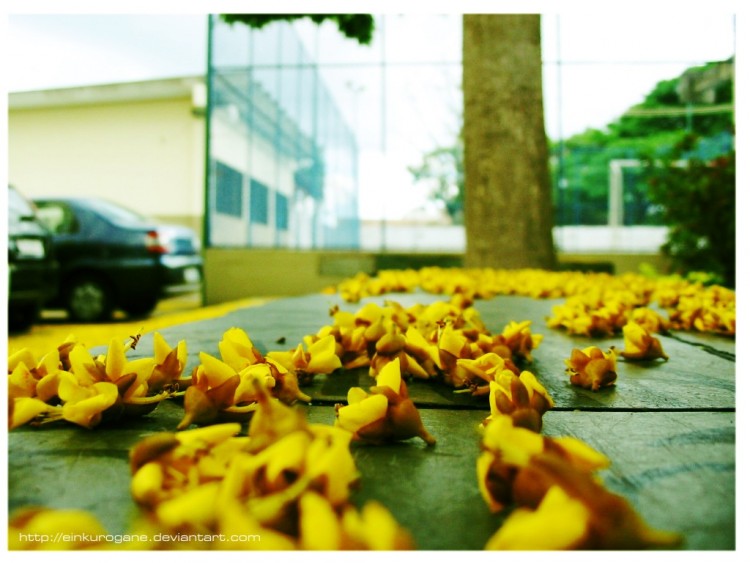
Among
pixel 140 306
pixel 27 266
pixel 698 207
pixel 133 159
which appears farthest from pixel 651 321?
pixel 133 159

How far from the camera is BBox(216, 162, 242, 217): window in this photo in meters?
7.87

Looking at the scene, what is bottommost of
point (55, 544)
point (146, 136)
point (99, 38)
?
point (55, 544)

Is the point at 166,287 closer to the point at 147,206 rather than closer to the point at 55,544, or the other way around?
the point at 55,544

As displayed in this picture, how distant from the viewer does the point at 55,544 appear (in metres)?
0.52

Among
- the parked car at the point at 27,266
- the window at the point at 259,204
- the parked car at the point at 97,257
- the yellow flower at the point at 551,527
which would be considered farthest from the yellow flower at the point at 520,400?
the window at the point at 259,204

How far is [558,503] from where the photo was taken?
0.48 metres

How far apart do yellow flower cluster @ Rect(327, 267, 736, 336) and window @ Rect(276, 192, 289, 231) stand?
13.8ft

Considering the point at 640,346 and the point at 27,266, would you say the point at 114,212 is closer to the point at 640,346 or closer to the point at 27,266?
the point at 27,266

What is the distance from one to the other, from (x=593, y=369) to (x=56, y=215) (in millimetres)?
6300
